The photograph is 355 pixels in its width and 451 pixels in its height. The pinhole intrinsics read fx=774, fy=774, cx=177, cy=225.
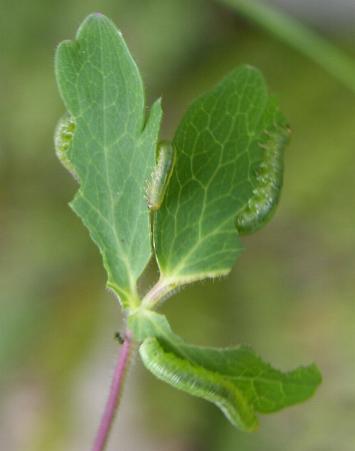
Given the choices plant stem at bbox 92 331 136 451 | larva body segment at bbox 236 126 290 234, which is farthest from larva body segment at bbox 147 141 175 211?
→ plant stem at bbox 92 331 136 451

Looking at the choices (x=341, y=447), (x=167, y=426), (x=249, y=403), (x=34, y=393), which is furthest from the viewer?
(x=34, y=393)

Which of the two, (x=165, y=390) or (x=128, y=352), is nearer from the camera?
(x=128, y=352)

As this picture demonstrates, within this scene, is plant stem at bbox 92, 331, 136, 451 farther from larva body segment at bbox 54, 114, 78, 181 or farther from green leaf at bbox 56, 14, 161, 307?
larva body segment at bbox 54, 114, 78, 181

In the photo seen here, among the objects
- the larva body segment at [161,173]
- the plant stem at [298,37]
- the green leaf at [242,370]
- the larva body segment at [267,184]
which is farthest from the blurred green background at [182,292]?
the larva body segment at [161,173]

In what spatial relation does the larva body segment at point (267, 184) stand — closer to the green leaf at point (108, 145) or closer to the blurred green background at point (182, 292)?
the green leaf at point (108, 145)

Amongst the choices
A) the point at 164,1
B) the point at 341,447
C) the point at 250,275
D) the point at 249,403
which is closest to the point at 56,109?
the point at 164,1

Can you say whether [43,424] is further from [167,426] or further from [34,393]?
[167,426]

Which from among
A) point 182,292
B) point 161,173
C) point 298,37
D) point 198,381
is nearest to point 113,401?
point 198,381
